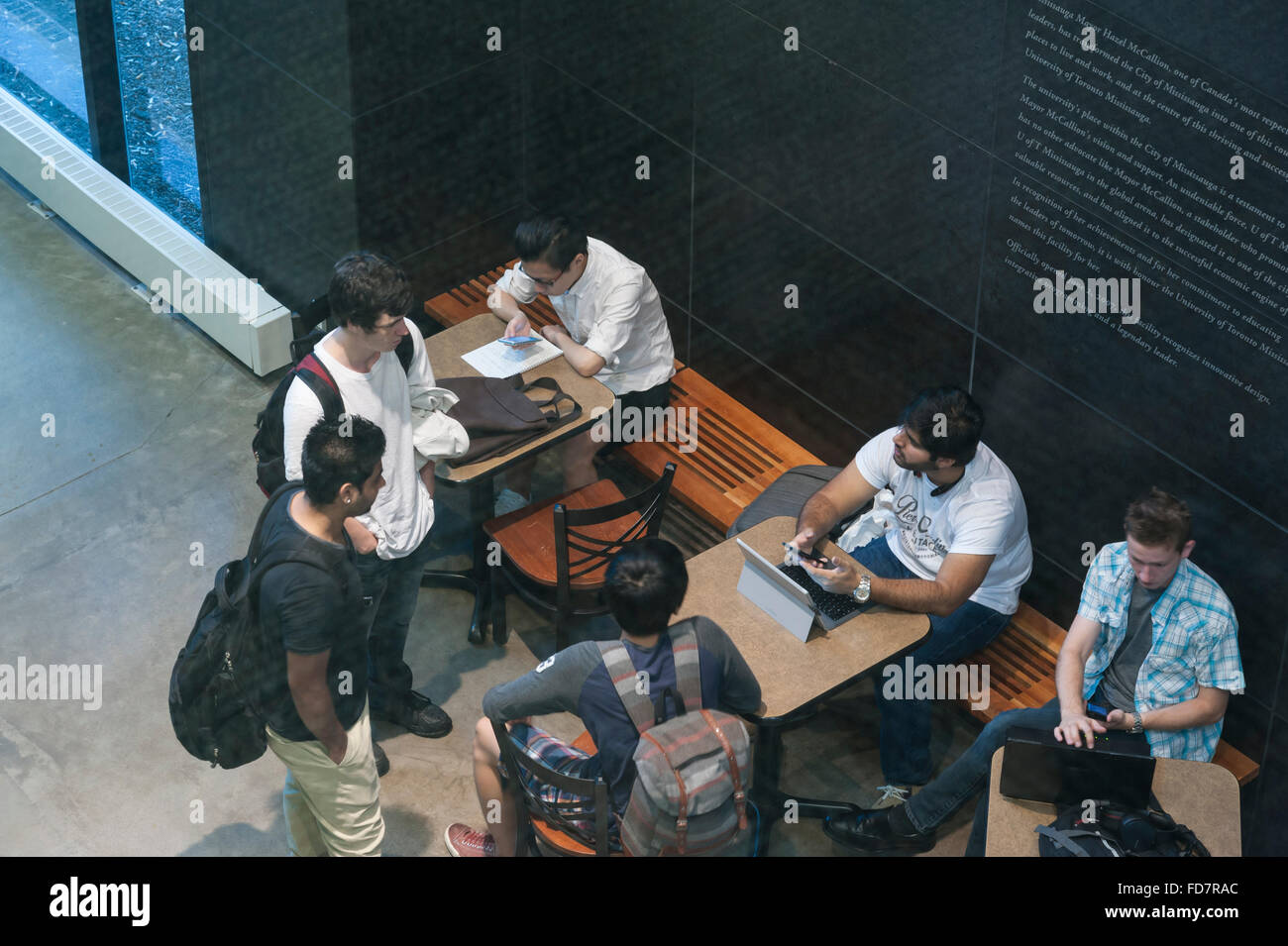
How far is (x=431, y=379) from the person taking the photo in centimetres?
491

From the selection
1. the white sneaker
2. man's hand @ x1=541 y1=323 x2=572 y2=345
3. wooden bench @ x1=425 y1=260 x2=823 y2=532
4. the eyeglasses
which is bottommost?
the white sneaker

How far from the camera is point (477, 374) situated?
216 inches

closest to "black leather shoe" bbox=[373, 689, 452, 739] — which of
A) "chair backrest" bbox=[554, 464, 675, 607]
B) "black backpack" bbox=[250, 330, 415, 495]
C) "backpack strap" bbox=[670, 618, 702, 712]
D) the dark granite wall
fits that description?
"chair backrest" bbox=[554, 464, 675, 607]

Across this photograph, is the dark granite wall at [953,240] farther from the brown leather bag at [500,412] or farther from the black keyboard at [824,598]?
the brown leather bag at [500,412]

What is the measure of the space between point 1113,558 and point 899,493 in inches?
30.0

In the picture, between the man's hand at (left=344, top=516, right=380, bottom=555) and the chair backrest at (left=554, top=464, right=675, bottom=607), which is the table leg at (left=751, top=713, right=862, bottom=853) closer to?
the chair backrest at (left=554, top=464, right=675, bottom=607)

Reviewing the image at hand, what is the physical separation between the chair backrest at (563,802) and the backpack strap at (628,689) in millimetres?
205

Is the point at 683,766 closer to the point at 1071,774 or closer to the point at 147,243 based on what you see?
the point at 1071,774

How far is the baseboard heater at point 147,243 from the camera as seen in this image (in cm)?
673

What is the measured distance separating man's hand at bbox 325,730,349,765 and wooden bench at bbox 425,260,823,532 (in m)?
2.09

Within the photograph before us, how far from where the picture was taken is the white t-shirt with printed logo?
473 centimetres

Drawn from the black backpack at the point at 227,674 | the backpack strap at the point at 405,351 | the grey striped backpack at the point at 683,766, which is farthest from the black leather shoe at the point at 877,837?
the backpack strap at the point at 405,351

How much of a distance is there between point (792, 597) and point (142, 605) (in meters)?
2.61
